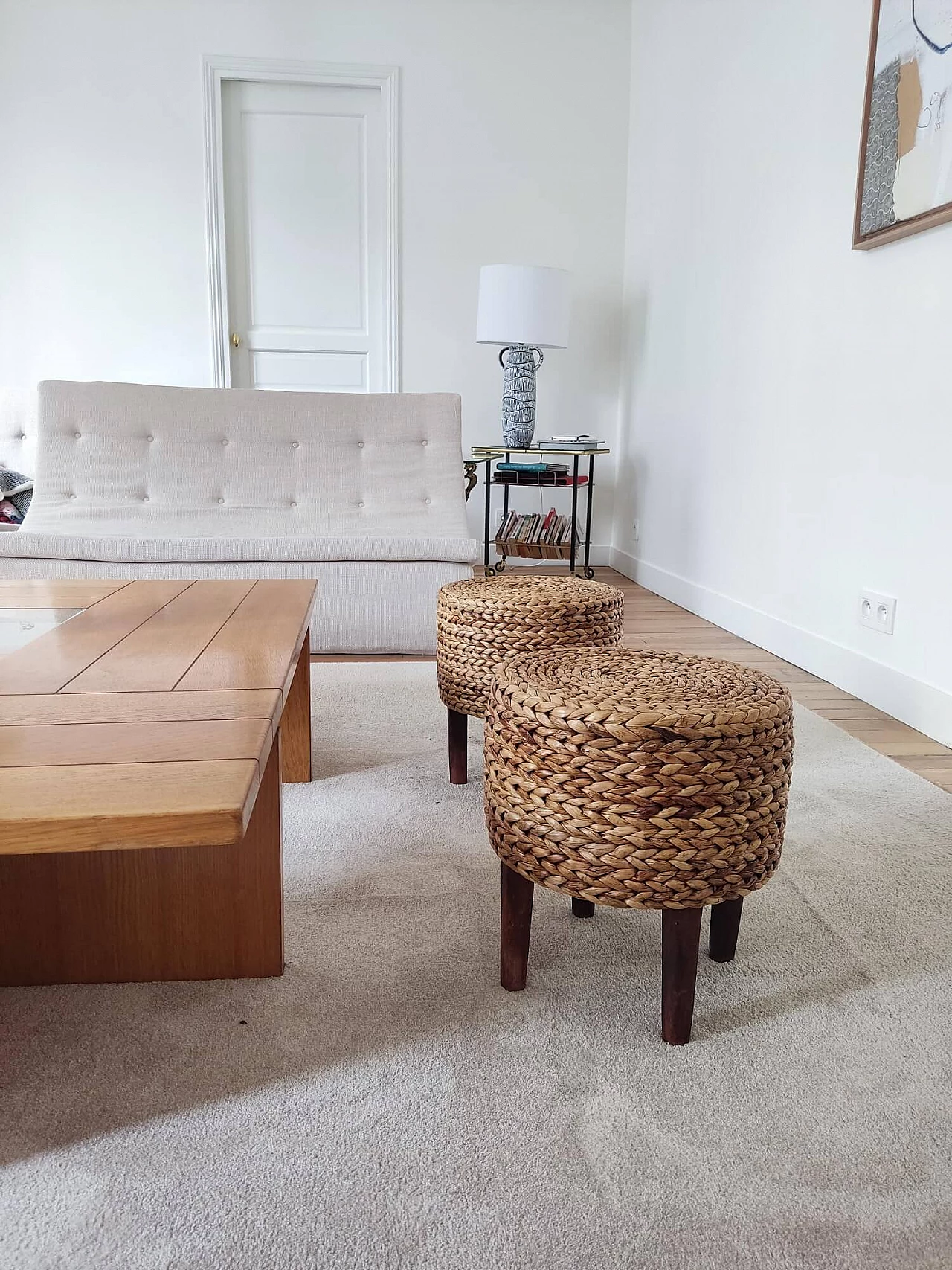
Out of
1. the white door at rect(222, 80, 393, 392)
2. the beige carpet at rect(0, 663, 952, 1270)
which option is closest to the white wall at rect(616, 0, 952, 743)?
the beige carpet at rect(0, 663, 952, 1270)

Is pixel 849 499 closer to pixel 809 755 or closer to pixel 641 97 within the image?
pixel 809 755

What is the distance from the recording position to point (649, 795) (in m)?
0.96

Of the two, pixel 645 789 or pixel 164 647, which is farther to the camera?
pixel 164 647

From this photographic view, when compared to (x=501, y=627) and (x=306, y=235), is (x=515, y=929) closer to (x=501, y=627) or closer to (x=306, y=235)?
(x=501, y=627)

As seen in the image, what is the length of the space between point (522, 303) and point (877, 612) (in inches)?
91.3

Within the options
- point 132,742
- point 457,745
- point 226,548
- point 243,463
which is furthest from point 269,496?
point 132,742

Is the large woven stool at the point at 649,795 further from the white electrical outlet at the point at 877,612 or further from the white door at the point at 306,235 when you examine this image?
the white door at the point at 306,235

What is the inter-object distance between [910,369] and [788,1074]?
1813 millimetres

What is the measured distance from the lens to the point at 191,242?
4520 mm

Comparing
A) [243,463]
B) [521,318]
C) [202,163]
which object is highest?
[202,163]

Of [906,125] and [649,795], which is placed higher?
[906,125]

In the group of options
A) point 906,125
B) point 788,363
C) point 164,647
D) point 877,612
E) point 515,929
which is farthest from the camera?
point 788,363

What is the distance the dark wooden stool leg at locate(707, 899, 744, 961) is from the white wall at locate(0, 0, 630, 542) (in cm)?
393

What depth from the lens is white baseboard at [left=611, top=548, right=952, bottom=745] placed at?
221 centimetres
